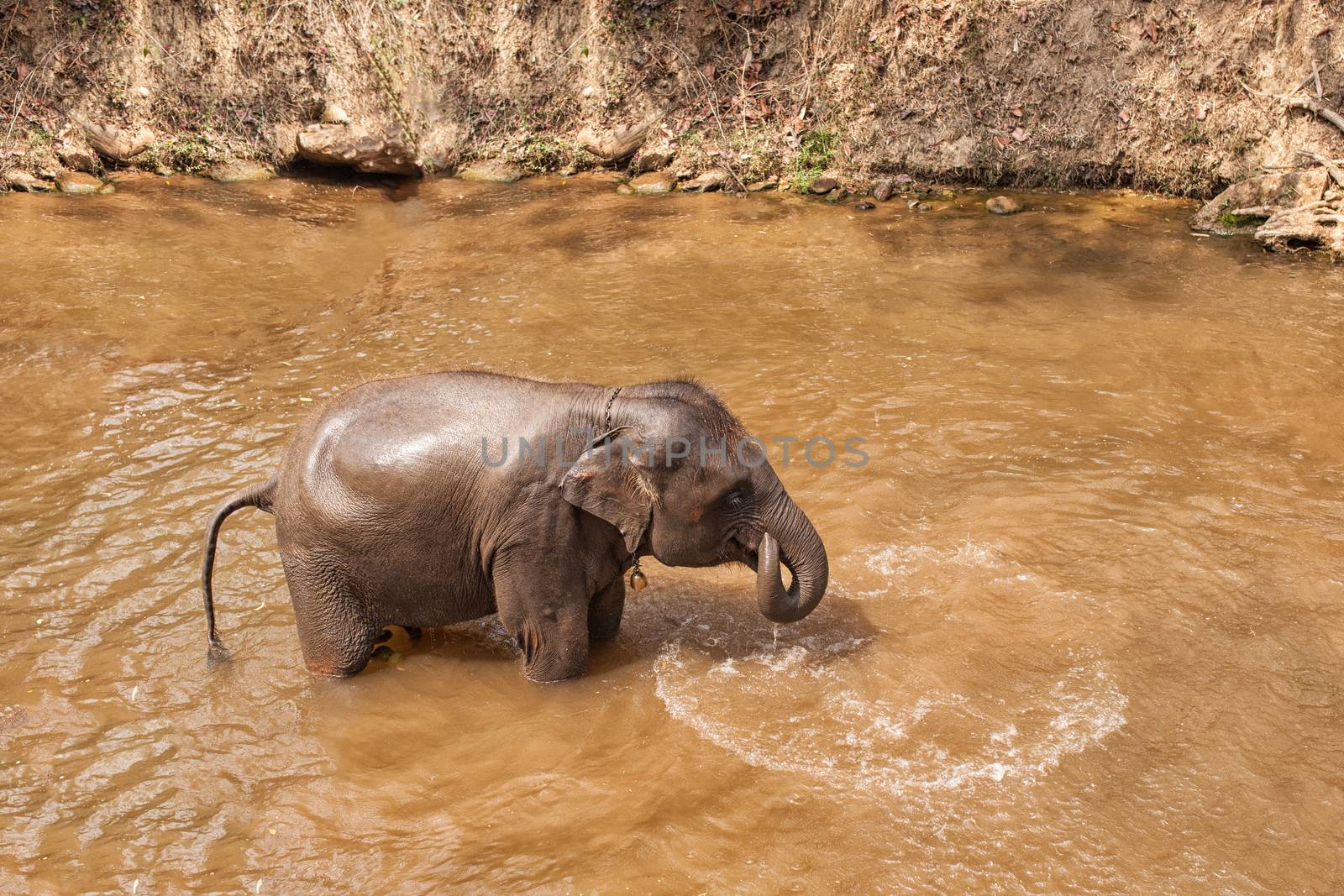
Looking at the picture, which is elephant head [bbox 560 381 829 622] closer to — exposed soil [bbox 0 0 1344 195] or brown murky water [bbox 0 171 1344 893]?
brown murky water [bbox 0 171 1344 893]

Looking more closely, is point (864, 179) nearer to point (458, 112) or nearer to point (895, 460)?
point (458, 112)

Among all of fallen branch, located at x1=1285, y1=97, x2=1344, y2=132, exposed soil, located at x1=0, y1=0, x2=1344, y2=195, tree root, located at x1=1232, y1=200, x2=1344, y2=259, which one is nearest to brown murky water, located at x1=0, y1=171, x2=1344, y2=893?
tree root, located at x1=1232, y1=200, x2=1344, y2=259

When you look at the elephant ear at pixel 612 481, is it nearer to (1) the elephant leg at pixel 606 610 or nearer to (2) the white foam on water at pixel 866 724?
(1) the elephant leg at pixel 606 610

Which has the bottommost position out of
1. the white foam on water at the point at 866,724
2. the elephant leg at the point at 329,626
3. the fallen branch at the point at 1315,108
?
the white foam on water at the point at 866,724

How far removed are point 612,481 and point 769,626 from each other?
66.5 inches

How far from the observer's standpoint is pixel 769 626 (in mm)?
6074

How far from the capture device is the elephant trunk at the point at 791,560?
506cm

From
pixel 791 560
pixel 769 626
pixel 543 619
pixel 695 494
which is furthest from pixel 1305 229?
pixel 543 619

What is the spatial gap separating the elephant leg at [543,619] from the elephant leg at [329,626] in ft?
2.57

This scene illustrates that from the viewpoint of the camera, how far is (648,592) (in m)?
6.50

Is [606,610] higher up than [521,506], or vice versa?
[521,506]

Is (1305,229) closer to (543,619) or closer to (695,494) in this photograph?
(695,494)

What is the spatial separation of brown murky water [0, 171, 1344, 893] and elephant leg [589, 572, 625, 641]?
0.17m

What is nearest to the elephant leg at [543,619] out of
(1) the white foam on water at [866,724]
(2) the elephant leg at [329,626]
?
(1) the white foam on water at [866,724]
